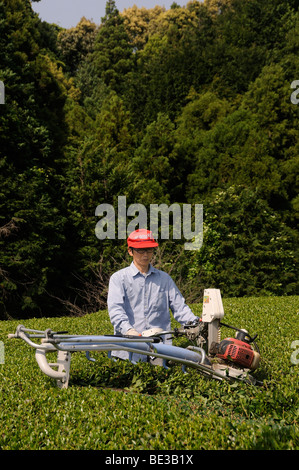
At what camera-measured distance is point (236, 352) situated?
5145mm

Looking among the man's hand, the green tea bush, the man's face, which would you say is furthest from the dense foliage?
the man's hand

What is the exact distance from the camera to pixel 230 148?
32750mm

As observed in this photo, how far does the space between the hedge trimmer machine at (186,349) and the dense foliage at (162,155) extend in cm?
1334

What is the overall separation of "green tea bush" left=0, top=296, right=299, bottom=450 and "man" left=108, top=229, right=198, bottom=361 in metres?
0.53

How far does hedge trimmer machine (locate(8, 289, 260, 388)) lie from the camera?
14.5 feet

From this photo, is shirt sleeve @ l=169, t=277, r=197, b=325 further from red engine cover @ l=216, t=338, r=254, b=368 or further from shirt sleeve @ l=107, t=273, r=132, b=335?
red engine cover @ l=216, t=338, r=254, b=368

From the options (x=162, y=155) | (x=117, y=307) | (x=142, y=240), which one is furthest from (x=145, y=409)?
(x=162, y=155)

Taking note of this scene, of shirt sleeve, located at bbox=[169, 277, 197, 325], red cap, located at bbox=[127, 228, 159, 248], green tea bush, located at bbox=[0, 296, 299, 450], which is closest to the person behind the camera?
green tea bush, located at bbox=[0, 296, 299, 450]

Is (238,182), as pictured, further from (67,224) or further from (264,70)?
(67,224)

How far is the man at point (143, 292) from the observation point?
5.65m

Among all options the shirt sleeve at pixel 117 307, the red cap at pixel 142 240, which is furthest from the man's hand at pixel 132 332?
the red cap at pixel 142 240

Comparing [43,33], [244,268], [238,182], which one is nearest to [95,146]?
[238,182]

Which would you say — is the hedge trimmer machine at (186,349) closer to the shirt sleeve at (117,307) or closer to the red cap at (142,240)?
the shirt sleeve at (117,307)

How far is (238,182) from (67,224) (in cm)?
1120
